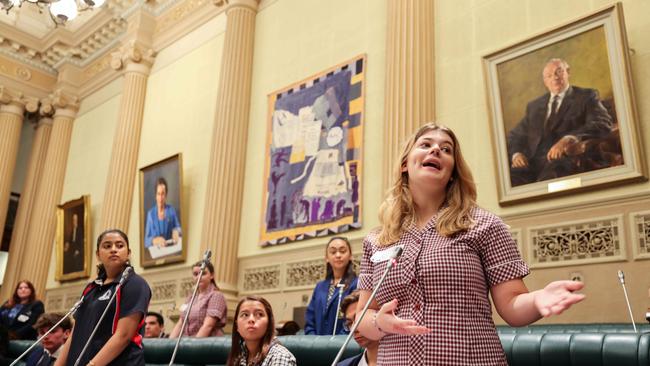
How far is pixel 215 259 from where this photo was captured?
25.2 ft

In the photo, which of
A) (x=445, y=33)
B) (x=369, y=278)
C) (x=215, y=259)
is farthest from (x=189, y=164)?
(x=369, y=278)

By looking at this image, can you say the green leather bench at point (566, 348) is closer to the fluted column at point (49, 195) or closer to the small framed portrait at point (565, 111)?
the small framed portrait at point (565, 111)

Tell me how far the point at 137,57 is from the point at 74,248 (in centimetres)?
384

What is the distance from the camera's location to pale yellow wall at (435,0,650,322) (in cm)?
438

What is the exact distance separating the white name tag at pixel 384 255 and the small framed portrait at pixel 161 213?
24.6ft

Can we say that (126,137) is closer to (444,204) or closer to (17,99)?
(17,99)

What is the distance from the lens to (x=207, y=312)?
5434 millimetres

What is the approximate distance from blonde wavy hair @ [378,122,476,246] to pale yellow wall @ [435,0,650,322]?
3.24 metres

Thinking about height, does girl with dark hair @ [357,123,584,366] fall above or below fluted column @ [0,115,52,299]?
below

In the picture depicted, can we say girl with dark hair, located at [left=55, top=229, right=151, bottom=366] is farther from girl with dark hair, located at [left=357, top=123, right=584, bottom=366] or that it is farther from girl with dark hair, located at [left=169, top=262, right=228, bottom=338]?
girl with dark hair, located at [left=169, top=262, right=228, bottom=338]

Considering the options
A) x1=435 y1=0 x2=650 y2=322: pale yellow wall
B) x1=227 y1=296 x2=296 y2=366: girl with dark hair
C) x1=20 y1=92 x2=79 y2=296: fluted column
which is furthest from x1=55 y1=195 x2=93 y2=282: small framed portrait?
x1=227 y1=296 x2=296 y2=366: girl with dark hair

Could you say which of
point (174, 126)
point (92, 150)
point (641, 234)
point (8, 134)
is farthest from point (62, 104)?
point (641, 234)

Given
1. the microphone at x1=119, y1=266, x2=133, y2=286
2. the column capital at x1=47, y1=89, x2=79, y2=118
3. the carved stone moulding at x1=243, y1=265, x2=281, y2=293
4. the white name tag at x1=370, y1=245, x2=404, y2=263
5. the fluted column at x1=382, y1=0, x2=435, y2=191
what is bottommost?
the white name tag at x1=370, y1=245, x2=404, y2=263

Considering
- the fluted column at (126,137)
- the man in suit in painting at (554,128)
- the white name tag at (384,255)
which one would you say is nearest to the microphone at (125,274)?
the white name tag at (384,255)
